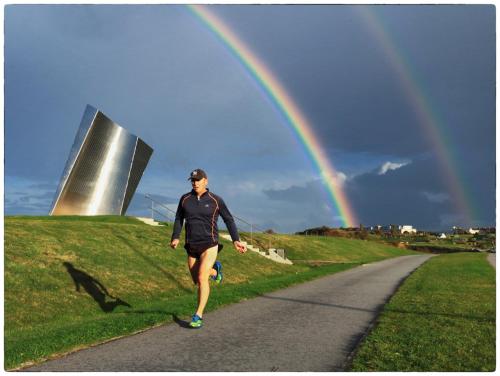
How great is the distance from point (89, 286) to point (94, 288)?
5.9 inches

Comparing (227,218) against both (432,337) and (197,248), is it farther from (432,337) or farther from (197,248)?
(432,337)

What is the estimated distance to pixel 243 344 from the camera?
634cm

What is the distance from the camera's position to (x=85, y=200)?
37.1 meters

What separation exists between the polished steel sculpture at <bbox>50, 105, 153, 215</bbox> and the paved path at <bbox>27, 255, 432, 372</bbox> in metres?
29.3

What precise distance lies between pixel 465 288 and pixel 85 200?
1144 inches

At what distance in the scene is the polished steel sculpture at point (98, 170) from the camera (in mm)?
36562

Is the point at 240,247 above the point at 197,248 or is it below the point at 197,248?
above

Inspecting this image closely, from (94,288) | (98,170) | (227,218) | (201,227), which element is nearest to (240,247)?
(227,218)

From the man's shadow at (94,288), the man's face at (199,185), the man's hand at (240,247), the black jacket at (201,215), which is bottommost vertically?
the man's shadow at (94,288)

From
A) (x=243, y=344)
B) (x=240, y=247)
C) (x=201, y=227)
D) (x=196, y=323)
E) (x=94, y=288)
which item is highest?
(x=201, y=227)

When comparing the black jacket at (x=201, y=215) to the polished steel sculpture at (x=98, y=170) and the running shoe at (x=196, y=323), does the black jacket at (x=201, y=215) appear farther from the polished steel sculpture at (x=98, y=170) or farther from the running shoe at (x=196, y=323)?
the polished steel sculpture at (x=98, y=170)

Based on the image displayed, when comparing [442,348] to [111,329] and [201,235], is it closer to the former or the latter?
[201,235]

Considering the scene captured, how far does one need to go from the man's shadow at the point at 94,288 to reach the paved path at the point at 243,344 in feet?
12.6

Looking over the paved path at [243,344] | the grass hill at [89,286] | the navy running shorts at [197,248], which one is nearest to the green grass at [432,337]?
the paved path at [243,344]
